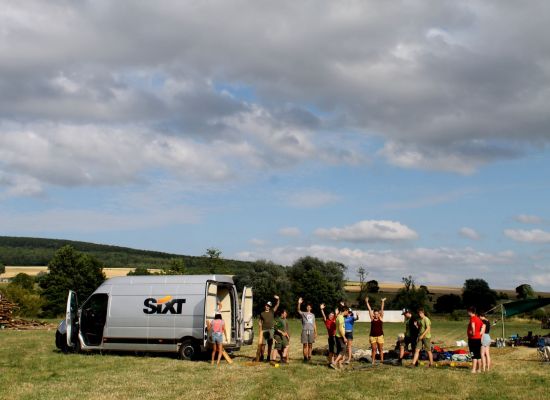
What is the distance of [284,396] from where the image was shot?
13.1 meters

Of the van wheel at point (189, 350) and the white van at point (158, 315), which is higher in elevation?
the white van at point (158, 315)

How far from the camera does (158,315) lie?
2083 centimetres

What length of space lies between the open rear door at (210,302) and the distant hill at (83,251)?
99209mm

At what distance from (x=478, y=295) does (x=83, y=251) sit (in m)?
70.5

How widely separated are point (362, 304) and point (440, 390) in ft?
241

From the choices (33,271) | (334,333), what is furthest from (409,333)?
(33,271)

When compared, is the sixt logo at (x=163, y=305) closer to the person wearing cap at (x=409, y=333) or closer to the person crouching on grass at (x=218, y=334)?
the person crouching on grass at (x=218, y=334)

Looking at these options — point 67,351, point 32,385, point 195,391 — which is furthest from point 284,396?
point 67,351

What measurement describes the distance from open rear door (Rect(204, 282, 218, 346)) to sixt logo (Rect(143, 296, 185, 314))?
0.84 metres

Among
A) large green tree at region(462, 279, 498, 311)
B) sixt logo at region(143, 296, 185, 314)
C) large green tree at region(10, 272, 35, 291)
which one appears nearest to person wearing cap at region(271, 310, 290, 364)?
sixt logo at region(143, 296, 185, 314)

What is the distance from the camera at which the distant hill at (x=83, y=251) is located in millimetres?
131875

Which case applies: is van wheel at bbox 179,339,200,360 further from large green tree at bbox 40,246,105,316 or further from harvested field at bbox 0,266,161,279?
harvested field at bbox 0,266,161,279

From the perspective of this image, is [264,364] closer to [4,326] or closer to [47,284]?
[4,326]

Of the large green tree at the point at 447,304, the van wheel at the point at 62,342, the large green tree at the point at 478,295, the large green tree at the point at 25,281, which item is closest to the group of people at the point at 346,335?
the van wheel at the point at 62,342
